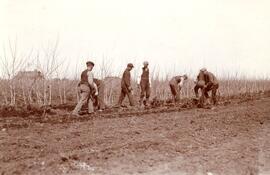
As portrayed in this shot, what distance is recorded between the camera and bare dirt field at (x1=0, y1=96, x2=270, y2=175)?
18.3 feet

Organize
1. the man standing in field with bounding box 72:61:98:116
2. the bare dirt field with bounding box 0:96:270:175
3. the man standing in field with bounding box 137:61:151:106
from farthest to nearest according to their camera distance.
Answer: the man standing in field with bounding box 137:61:151:106 → the man standing in field with bounding box 72:61:98:116 → the bare dirt field with bounding box 0:96:270:175

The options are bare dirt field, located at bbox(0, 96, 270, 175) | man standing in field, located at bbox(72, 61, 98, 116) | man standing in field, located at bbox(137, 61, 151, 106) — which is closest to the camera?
bare dirt field, located at bbox(0, 96, 270, 175)

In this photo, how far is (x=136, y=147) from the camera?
6.57m

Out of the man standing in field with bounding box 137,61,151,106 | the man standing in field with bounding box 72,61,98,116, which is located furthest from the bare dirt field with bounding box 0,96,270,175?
the man standing in field with bounding box 137,61,151,106

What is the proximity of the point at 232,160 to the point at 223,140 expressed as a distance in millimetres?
1461

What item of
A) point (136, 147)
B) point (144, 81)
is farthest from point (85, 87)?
point (136, 147)

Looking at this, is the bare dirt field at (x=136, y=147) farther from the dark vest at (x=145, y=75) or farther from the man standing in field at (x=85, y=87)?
the dark vest at (x=145, y=75)

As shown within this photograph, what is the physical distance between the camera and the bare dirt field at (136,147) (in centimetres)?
557

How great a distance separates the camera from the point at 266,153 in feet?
22.6

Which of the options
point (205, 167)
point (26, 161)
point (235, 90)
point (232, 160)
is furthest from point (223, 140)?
point (235, 90)

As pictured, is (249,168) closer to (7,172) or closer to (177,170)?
(177,170)

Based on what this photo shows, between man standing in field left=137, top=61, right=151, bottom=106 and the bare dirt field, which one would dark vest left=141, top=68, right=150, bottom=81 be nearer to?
man standing in field left=137, top=61, right=151, bottom=106

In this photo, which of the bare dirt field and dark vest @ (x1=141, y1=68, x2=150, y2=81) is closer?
the bare dirt field

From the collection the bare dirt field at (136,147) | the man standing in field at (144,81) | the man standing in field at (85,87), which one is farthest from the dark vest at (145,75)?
the bare dirt field at (136,147)
